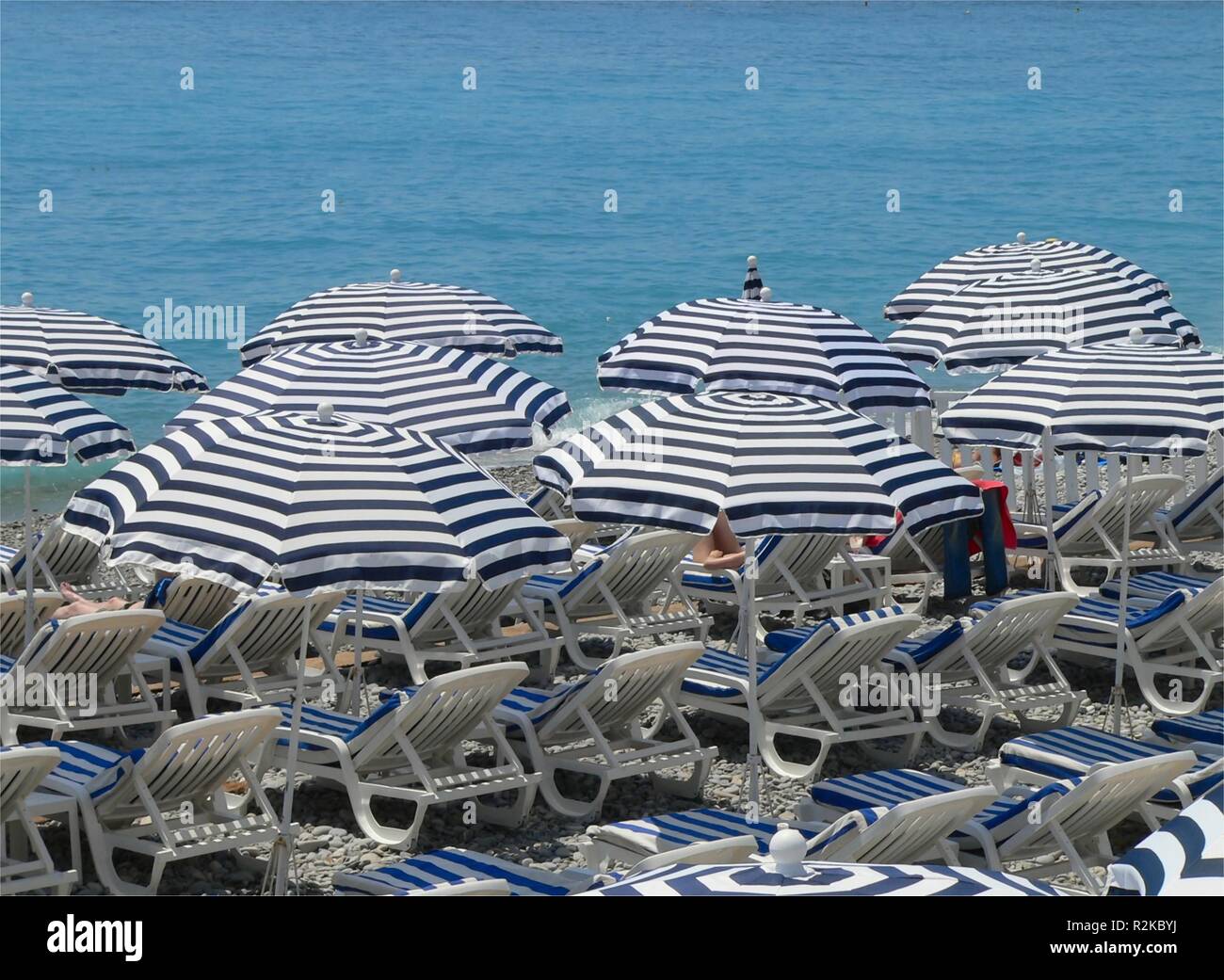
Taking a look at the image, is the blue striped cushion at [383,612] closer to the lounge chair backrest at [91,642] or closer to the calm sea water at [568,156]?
the lounge chair backrest at [91,642]

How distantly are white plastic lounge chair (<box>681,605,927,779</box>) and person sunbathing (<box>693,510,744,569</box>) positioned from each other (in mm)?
1259

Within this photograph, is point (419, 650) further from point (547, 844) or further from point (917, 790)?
point (917, 790)

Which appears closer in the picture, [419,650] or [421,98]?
[419,650]

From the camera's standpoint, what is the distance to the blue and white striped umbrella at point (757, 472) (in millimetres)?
6863

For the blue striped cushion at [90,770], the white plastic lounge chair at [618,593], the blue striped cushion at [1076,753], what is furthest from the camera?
the white plastic lounge chair at [618,593]

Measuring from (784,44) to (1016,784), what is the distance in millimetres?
75316

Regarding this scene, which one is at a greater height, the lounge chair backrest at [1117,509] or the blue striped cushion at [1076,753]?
the lounge chair backrest at [1117,509]

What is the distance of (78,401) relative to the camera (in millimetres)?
8773

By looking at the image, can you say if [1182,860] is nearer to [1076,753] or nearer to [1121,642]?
[1076,753]

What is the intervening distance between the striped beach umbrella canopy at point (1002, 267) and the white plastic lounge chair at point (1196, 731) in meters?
5.32

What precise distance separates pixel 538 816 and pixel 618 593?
2322 mm

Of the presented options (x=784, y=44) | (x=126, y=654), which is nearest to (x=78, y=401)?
(x=126, y=654)

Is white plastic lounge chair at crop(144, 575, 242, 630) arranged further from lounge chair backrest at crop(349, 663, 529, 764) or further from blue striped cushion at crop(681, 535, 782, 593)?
blue striped cushion at crop(681, 535, 782, 593)

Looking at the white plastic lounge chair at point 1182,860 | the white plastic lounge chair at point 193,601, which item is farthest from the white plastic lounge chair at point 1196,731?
the white plastic lounge chair at point 193,601
